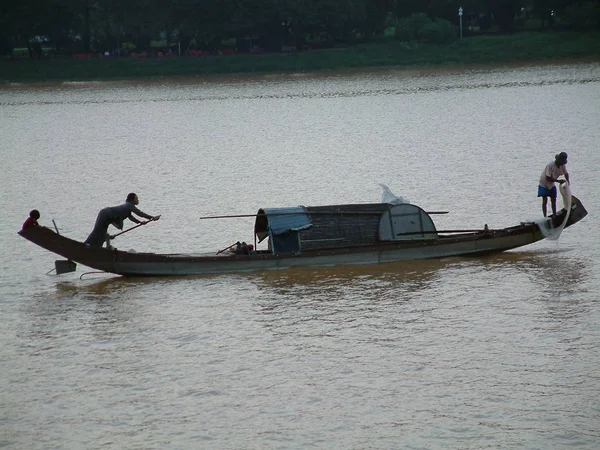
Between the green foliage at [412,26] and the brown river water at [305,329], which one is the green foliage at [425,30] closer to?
the green foliage at [412,26]

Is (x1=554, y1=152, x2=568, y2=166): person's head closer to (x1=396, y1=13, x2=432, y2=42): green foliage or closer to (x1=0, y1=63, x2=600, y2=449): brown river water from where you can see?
(x1=0, y1=63, x2=600, y2=449): brown river water

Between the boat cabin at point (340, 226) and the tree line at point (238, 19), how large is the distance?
218 feet

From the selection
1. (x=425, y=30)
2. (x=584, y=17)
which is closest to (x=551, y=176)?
(x=425, y=30)

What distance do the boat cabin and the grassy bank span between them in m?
61.4

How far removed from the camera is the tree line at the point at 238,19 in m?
86.2

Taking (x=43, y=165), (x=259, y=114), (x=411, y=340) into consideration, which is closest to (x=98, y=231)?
(x=411, y=340)

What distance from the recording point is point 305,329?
17.5 m

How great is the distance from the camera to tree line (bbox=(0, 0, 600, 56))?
86.2 m

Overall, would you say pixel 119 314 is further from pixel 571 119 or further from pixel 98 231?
pixel 571 119

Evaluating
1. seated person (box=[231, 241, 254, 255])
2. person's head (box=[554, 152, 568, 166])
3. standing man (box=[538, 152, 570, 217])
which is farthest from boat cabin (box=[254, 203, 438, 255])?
person's head (box=[554, 152, 568, 166])

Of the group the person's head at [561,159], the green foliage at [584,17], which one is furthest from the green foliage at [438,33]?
the person's head at [561,159]

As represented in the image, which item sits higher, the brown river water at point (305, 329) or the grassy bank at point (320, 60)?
the grassy bank at point (320, 60)

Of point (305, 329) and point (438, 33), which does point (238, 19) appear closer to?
point (438, 33)

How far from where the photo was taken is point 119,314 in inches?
743
